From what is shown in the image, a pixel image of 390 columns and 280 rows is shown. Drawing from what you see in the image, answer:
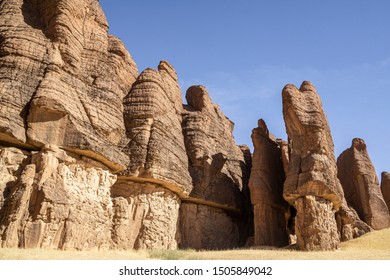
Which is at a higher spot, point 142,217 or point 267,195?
point 267,195

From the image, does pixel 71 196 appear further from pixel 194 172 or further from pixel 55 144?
pixel 194 172

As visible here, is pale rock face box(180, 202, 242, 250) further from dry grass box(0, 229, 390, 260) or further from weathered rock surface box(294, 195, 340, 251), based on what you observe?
weathered rock surface box(294, 195, 340, 251)

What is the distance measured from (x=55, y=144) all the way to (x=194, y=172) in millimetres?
12495

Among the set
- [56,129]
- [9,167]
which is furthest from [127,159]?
[9,167]

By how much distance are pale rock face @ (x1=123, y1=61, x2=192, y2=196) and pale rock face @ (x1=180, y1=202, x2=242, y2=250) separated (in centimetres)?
273

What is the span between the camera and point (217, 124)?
116 ft

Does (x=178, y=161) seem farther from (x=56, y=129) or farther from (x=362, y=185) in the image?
(x=362, y=185)

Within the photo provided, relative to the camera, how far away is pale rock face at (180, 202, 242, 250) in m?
28.9

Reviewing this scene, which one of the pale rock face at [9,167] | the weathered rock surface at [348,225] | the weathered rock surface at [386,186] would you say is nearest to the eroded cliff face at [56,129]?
the pale rock face at [9,167]

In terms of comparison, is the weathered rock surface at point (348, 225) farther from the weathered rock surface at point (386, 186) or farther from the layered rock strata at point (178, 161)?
the weathered rock surface at point (386, 186)

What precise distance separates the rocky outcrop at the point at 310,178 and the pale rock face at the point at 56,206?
1263 cm

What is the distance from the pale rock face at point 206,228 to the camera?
94.8 feet

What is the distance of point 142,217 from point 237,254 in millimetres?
6587

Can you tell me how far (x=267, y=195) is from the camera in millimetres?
30266
